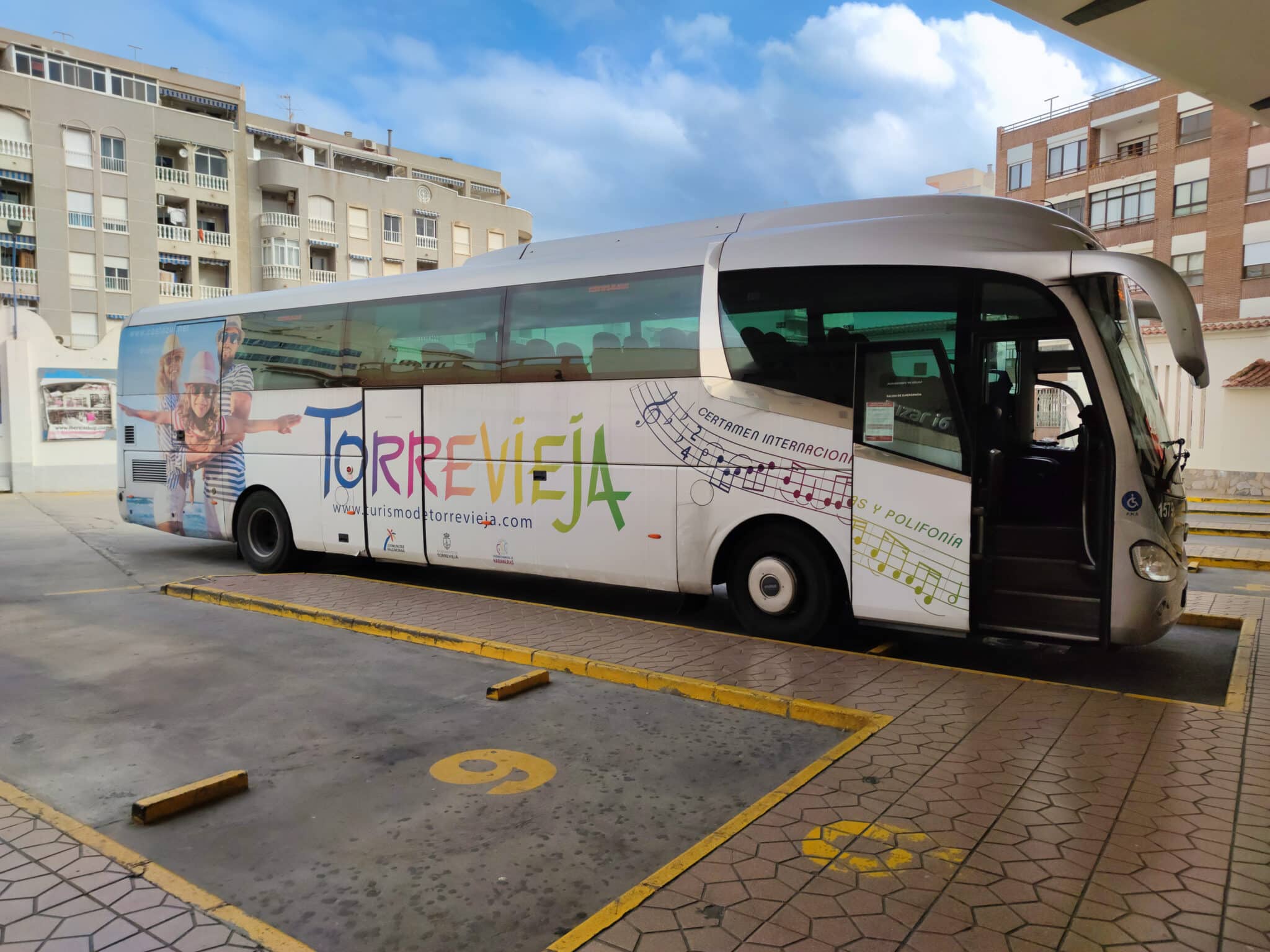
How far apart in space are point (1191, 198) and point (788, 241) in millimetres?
34849

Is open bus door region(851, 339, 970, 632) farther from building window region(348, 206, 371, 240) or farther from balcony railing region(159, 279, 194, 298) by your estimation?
building window region(348, 206, 371, 240)

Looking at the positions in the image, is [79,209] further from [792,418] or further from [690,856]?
[690,856]

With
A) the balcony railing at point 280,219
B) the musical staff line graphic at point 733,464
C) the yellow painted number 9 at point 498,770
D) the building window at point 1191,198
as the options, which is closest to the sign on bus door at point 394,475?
the musical staff line graphic at point 733,464

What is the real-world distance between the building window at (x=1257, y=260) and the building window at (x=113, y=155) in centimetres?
4897

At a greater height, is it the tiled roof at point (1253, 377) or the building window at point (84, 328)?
the building window at point (84, 328)

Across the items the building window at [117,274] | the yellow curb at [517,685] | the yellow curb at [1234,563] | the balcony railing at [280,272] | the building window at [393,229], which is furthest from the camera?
the building window at [393,229]

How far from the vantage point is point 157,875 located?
11.8 feet

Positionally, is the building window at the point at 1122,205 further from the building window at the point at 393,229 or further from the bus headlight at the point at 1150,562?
the building window at the point at 393,229

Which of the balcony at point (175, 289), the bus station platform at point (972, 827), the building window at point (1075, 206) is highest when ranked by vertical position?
the building window at point (1075, 206)

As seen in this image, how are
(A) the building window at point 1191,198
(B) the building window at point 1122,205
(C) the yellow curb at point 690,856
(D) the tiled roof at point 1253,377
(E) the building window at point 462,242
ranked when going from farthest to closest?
1. (E) the building window at point 462,242
2. (B) the building window at point 1122,205
3. (A) the building window at point 1191,198
4. (D) the tiled roof at point 1253,377
5. (C) the yellow curb at point 690,856

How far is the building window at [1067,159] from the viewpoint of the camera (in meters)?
38.6

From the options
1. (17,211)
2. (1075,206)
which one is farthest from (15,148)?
(1075,206)

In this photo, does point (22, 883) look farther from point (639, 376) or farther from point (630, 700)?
point (639, 376)

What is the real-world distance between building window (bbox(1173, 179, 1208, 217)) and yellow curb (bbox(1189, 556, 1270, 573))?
26.7 meters
